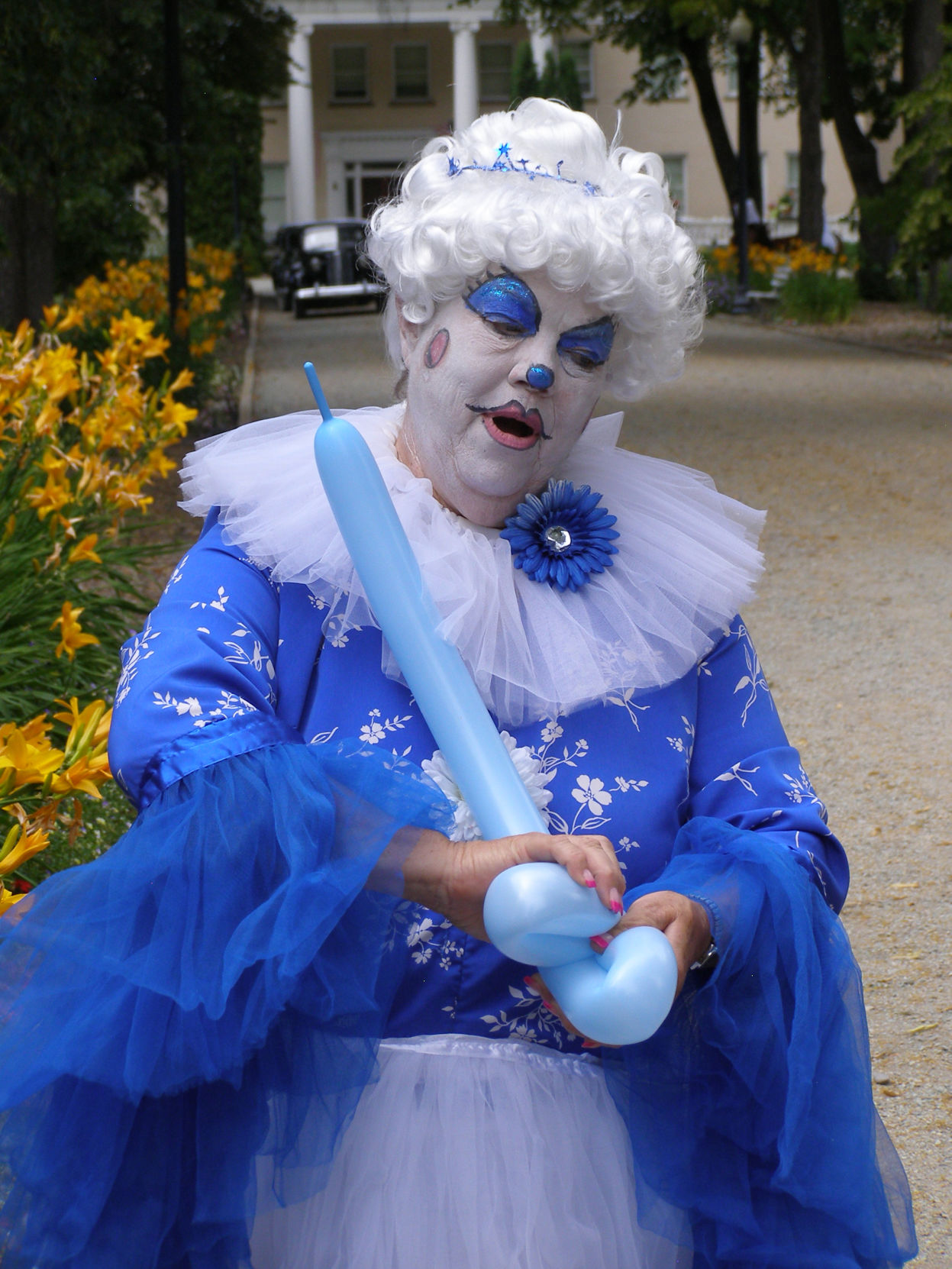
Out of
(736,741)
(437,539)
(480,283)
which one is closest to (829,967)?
(736,741)

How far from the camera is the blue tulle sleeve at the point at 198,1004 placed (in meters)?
1.39

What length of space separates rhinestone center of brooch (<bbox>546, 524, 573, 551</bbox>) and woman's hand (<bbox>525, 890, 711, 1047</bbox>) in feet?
1.62

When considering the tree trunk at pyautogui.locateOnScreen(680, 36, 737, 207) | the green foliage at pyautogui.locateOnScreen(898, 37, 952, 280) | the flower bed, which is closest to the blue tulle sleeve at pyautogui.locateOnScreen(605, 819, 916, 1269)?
the flower bed

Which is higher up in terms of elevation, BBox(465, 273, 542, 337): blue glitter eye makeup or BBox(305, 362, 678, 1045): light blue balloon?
BBox(465, 273, 542, 337): blue glitter eye makeup

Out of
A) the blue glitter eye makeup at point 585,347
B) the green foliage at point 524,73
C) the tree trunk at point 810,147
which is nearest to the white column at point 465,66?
the green foliage at point 524,73

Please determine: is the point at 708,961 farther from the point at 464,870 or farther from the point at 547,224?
the point at 547,224

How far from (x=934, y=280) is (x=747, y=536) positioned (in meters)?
18.4

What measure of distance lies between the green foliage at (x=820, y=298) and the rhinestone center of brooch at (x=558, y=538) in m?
18.2

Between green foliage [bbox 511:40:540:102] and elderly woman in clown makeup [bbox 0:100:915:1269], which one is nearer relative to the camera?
elderly woman in clown makeup [bbox 0:100:915:1269]

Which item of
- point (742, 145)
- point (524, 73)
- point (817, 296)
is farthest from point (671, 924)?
point (524, 73)

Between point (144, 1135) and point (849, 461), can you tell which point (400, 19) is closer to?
point (849, 461)

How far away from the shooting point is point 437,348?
1.81 m

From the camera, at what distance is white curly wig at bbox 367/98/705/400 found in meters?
1.73

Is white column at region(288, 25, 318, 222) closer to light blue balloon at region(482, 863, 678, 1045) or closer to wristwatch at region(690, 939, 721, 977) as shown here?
wristwatch at region(690, 939, 721, 977)
